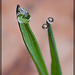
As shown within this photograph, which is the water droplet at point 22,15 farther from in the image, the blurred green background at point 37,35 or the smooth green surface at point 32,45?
the blurred green background at point 37,35

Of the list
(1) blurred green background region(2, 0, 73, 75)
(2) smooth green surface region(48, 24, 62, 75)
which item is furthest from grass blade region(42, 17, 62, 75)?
(1) blurred green background region(2, 0, 73, 75)

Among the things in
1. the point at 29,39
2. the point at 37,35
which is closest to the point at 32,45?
the point at 29,39

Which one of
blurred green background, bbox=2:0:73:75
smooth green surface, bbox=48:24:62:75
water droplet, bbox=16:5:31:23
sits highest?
water droplet, bbox=16:5:31:23

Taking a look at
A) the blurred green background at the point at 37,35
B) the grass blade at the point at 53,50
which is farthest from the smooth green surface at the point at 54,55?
the blurred green background at the point at 37,35

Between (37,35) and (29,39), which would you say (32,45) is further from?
(37,35)

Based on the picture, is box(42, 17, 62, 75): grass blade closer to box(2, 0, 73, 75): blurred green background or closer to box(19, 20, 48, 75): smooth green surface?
box(19, 20, 48, 75): smooth green surface

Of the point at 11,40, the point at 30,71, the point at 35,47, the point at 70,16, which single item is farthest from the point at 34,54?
the point at 70,16

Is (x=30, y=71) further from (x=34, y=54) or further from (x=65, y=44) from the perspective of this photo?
(x=34, y=54)

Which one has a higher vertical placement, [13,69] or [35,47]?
[35,47]
